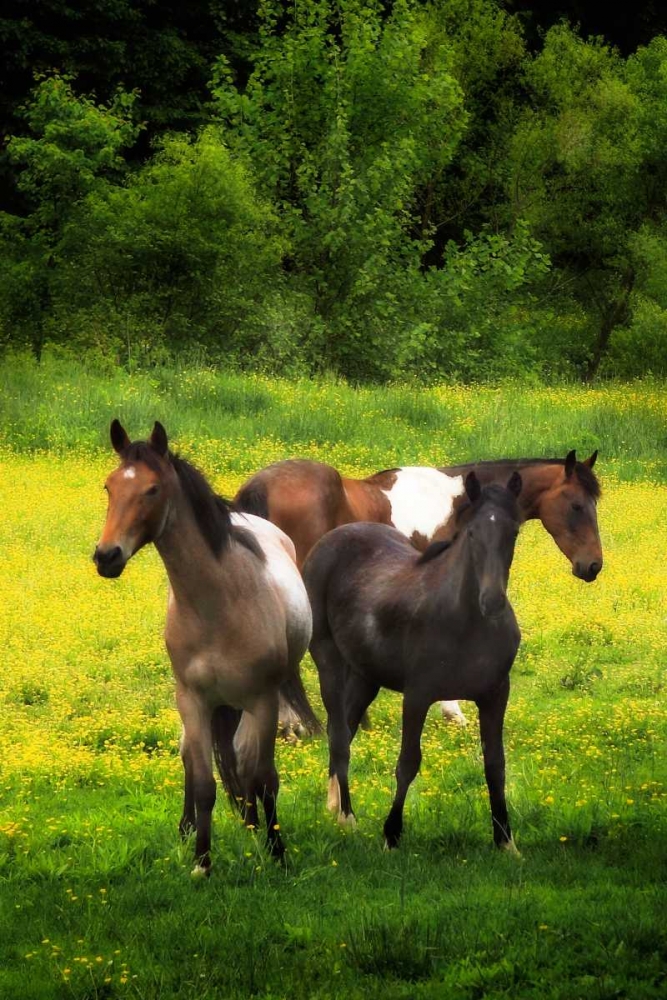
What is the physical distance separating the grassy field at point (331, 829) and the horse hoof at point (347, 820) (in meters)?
0.10

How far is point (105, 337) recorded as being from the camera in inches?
1160

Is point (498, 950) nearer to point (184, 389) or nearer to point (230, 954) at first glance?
point (230, 954)

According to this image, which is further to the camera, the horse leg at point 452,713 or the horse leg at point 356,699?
the horse leg at point 452,713

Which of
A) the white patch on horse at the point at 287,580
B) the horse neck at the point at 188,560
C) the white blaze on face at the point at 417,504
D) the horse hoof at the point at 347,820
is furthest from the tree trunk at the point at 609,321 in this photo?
the horse neck at the point at 188,560

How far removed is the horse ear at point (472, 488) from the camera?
682cm

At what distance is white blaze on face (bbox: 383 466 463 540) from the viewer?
457 inches

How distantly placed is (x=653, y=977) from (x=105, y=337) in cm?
2528

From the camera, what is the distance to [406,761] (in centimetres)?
729

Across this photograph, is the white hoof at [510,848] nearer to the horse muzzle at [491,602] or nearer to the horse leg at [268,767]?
the horse leg at [268,767]

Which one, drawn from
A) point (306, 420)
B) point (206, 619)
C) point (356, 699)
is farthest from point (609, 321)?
point (206, 619)

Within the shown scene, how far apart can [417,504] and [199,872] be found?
5.40 metres

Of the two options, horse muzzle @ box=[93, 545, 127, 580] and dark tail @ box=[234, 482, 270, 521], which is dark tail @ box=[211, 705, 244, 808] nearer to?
horse muzzle @ box=[93, 545, 127, 580]

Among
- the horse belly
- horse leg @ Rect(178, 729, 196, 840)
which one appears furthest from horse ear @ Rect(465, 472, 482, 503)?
horse leg @ Rect(178, 729, 196, 840)

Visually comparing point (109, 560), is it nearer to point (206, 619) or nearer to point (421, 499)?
point (206, 619)
